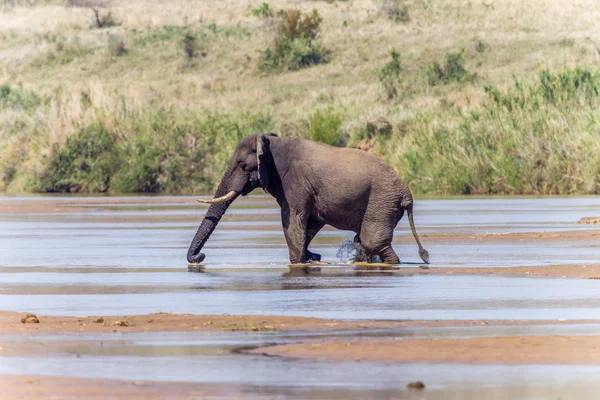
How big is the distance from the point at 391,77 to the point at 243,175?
1992 inches

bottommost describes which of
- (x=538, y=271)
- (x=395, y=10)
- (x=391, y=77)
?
(x=395, y=10)

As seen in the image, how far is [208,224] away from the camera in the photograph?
1905 centimetres

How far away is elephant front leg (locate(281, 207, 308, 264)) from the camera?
18297mm

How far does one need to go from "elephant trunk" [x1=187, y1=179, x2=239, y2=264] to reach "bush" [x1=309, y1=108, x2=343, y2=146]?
31689mm

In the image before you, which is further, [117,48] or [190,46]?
[117,48]

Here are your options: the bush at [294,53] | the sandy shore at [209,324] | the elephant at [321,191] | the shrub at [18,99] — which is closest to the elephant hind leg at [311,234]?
the elephant at [321,191]

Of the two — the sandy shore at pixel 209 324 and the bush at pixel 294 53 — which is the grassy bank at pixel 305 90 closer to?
the bush at pixel 294 53

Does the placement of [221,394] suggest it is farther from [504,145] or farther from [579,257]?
[504,145]

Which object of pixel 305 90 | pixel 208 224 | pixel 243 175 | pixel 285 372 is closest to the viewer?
pixel 285 372

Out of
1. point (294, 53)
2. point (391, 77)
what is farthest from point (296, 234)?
point (294, 53)

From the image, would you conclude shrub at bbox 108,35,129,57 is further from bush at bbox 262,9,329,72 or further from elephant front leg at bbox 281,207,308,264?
elephant front leg at bbox 281,207,308,264

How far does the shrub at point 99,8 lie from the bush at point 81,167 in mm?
52365

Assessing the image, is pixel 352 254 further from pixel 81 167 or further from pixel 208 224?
pixel 81 167

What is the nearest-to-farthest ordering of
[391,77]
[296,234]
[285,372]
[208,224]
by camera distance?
[285,372] → [296,234] → [208,224] → [391,77]
